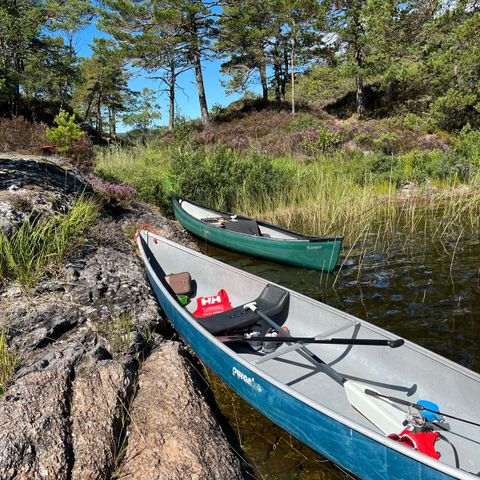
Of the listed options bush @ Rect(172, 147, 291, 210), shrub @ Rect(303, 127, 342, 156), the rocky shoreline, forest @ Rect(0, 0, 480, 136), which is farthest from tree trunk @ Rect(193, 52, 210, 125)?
the rocky shoreline

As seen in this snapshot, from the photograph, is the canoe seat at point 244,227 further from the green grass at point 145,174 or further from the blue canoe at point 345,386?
the green grass at point 145,174

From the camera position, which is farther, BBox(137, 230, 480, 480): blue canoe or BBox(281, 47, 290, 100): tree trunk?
BBox(281, 47, 290, 100): tree trunk

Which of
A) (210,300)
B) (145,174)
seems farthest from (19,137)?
(210,300)

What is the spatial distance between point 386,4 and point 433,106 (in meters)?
5.62

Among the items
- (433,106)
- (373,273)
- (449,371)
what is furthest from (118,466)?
(433,106)

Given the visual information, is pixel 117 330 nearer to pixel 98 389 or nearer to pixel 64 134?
pixel 98 389

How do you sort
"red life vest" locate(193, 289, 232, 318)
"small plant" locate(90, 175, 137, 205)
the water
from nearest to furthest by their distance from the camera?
1. the water
2. "red life vest" locate(193, 289, 232, 318)
3. "small plant" locate(90, 175, 137, 205)

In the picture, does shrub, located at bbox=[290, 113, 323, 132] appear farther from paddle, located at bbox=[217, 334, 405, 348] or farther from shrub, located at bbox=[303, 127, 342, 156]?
paddle, located at bbox=[217, 334, 405, 348]

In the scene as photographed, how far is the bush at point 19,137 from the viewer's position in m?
11.2

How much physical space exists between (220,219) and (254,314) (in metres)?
5.21

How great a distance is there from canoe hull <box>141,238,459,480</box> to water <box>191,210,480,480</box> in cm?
27

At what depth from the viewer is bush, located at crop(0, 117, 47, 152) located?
36.7ft

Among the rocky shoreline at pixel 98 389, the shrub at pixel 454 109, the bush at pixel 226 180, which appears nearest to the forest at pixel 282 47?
the shrub at pixel 454 109

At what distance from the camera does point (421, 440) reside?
9.64 ft
